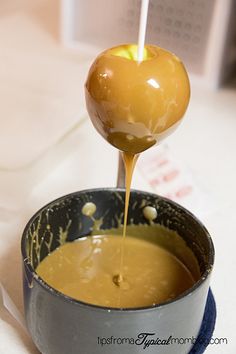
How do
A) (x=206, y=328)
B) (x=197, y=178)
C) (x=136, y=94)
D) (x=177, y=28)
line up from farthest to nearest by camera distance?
(x=177, y=28), (x=197, y=178), (x=206, y=328), (x=136, y=94)

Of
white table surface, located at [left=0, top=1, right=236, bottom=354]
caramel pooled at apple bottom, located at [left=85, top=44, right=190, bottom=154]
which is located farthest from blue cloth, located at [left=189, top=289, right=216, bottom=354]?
caramel pooled at apple bottom, located at [left=85, top=44, right=190, bottom=154]

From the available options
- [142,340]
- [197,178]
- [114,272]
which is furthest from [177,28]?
[142,340]

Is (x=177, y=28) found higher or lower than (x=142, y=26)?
lower

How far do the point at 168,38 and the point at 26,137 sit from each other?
1.29 ft

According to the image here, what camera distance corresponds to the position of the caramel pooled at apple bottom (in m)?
0.45

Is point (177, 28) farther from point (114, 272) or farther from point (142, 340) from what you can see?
point (142, 340)

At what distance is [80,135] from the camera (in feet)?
2.91

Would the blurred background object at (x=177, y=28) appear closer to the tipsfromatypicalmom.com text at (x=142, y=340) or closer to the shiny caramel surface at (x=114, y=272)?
the shiny caramel surface at (x=114, y=272)

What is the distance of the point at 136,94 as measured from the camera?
0.45m

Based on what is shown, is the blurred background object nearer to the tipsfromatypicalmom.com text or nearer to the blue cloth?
the blue cloth

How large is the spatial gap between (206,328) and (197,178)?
Answer: 28cm

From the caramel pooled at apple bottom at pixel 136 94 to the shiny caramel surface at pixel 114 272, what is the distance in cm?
15

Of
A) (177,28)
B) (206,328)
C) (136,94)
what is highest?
(136,94)

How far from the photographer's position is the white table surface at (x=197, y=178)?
0.58 metres
